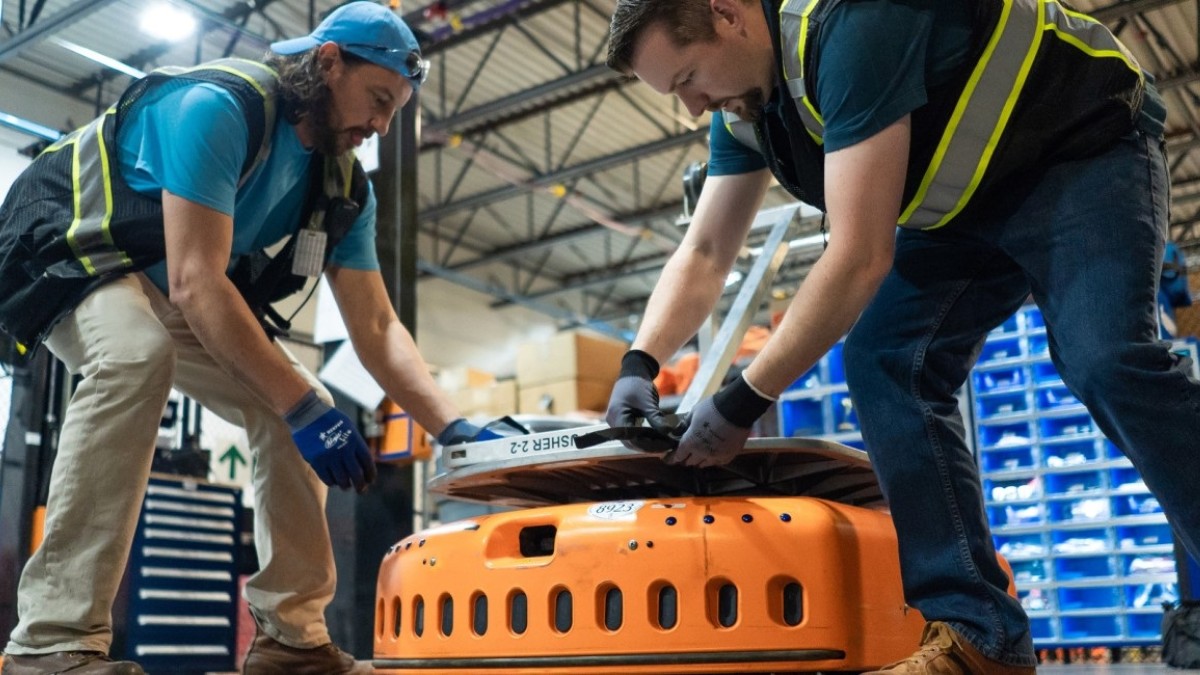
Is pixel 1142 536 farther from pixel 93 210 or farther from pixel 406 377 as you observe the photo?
pixel 93 210

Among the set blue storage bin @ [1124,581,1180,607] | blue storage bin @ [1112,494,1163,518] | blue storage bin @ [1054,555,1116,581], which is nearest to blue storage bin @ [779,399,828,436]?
blue storage bin @ [1054,555,1116,581]

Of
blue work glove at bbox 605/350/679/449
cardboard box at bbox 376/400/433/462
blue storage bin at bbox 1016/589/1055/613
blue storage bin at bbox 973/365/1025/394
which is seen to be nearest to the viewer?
blue work glove at bbox 605/350/679/449

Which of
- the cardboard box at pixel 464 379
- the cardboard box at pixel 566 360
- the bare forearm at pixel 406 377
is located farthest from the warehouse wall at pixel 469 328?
the bare forearm at pixel 406 377

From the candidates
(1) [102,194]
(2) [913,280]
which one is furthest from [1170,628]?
(1) [102,194]

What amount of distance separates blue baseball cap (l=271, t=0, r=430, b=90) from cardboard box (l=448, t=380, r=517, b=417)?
469cm

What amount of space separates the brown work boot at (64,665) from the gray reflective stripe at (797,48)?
1467 mm

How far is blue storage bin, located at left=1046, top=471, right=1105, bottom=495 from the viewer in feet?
15.1

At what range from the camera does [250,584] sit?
7.94 feet

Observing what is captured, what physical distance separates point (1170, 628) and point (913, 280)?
7.66 feet

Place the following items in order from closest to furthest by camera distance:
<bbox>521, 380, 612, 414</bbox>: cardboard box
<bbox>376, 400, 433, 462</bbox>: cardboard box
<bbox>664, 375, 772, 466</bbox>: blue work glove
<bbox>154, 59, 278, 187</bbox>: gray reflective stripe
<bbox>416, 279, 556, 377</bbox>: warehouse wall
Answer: <bbox>664, 375, 772, 466</bbox>: blue work glove < <bbox>154, 59, 278, 187</bbox>: gray reflective stripe < <bbox>376, 400, 433, 462</bbox>: cardboard box < <bbox>521, 380, 612, 414</bbox>: cardboard box < <bbox>416, 279, 556, 377</bbox>: warehouse wall

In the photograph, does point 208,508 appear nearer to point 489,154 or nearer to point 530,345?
point 530,345

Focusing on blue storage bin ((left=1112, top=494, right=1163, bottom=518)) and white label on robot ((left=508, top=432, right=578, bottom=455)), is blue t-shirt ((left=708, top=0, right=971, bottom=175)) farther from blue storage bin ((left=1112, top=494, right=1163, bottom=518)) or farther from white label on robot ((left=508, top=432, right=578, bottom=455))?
blue storage bin ((left=1112, top=494, right=1163, bottom=518))

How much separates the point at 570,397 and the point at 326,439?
4.24 metres

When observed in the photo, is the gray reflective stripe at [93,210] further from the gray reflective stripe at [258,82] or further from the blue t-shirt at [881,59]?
the blue t-shirt at [881,59]
